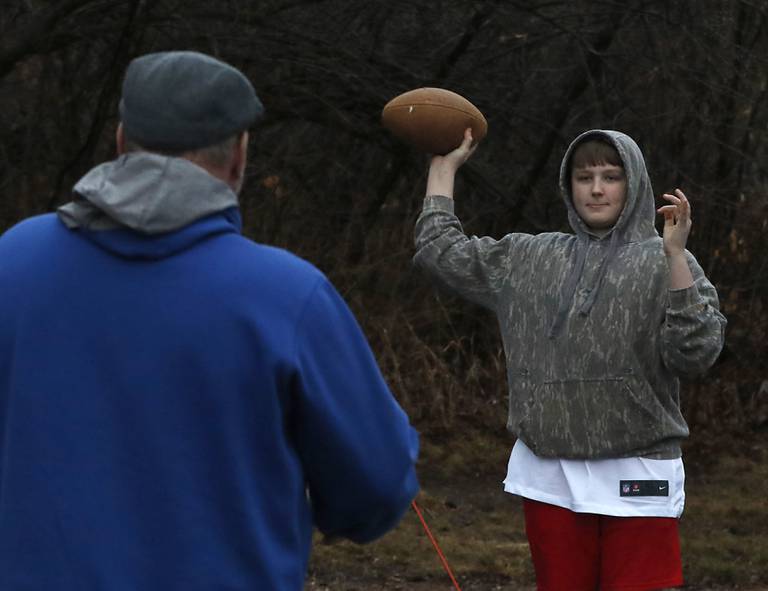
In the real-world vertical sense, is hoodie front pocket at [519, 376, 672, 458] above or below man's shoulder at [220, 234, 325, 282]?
below

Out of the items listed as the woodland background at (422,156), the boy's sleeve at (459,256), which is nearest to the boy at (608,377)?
the boy's sleeve at (459,256)

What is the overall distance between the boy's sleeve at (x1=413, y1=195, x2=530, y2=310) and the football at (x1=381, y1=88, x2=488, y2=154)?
0.27 m

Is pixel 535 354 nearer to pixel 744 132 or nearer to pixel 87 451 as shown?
pixel 87 451

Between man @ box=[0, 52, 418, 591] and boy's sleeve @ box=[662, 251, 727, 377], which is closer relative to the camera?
man @ box=[0, 52, 418, 591]

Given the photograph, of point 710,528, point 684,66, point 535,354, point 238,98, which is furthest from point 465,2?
point 238,98

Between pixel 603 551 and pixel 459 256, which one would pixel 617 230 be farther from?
pixel 603 551

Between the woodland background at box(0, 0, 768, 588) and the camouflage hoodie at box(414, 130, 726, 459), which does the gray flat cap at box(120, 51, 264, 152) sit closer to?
the camouflage hoodie at box(414, 130, 726, 459)

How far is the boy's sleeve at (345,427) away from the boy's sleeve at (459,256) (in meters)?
2.27

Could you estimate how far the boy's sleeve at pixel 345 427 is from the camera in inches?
88.5

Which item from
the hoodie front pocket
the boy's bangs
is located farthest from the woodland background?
the hoodie front pocket

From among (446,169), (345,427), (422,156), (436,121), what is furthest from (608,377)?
(422,156)

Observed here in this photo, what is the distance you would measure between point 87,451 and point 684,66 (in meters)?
8.90

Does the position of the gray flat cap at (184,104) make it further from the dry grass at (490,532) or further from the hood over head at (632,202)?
the dry grass at (490,532)

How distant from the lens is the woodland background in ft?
34.0
